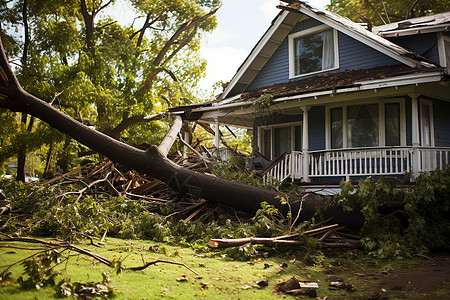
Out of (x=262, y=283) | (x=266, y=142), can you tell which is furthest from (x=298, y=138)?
(x=262, y=283)

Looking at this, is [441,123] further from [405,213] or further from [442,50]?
[405,213]

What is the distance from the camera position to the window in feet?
51.0

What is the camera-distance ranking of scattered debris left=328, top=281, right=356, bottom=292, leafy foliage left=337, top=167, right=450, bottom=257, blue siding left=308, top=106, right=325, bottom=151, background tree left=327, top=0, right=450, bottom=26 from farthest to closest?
background tree left=327, top=0, right=450, bottom=26 → blue siding left=308, top=106, right=325, bottom=151 → leafy foliage left=337, top=167, right=450, bottom=257 → scattered debris left=328, top=281, right=356, bottom=292

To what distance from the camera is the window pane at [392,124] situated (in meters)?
12.3

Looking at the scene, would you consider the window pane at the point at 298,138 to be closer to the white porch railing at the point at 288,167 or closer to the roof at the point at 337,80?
the roof at the point at 337,80

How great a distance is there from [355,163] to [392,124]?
2.09 m

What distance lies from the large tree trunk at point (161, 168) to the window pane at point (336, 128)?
5653 millimetres

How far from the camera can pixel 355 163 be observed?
11539mm

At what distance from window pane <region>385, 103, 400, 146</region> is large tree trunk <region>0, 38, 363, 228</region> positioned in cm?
546

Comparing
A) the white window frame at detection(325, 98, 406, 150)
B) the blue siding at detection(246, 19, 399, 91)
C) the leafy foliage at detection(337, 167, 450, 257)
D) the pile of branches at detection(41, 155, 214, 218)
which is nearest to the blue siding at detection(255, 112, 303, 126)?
the blue siding at detection(246, 19, 399, 91)

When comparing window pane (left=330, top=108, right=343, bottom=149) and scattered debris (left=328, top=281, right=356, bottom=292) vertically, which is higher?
window pane (left=330, top=108, right=343, bottom=149)

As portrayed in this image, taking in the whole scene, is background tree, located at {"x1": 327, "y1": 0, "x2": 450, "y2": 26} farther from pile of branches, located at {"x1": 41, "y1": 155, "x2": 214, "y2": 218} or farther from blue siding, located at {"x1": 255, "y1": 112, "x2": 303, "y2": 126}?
pile of branches, located at {"x1": 41, "y1": 155, "x2": 214, "y2": 218}

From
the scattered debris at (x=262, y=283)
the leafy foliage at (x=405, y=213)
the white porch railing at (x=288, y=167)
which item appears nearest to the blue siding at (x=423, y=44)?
the white porch railing at (x=288, y=167)

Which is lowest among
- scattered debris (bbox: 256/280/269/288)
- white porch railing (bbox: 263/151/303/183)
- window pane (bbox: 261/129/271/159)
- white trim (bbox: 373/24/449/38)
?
scattered debris (bbox: 256/280/269/288)
